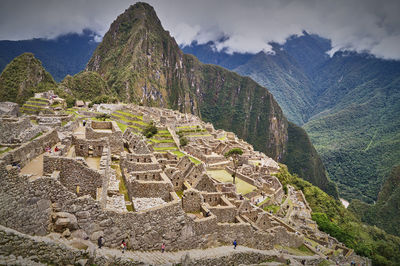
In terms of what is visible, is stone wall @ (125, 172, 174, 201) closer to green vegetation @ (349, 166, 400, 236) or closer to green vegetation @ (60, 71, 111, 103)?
green vegetation @ (60, 71, 111, 103)

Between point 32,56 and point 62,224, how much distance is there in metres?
116

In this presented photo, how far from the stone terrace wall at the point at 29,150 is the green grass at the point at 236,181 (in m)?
21.7

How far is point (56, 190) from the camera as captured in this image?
963 centimetres

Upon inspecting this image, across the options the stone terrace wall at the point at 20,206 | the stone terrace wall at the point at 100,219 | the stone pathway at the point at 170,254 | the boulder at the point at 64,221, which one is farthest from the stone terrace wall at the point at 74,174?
the stone pathway at the point at 170,254

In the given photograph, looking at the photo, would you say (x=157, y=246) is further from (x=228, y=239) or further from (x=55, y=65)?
(x=55, y=65)

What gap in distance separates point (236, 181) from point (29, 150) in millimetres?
27200

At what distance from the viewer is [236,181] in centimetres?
3478

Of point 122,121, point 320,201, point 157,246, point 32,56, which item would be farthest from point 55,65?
point 157,246

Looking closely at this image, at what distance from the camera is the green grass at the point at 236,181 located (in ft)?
104

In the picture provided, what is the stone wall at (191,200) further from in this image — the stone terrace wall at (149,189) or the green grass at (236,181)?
the green grass at (236,181)

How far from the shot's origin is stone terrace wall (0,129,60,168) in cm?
987

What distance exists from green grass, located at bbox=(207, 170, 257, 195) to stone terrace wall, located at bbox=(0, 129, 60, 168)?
71.3 ft

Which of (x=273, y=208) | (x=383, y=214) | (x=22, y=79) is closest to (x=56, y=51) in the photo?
(x=22, y=79)

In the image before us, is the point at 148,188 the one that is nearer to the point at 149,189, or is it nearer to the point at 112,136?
the point at 149,189
